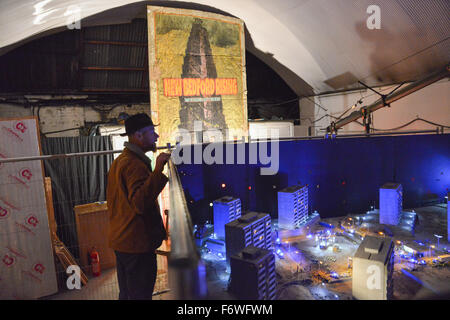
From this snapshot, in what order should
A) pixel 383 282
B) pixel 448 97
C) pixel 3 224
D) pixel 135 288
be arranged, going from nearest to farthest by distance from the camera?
pixel 135 288
pixel 383 282
pixel 3 224
pixel 448 97

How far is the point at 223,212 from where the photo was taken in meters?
3.96

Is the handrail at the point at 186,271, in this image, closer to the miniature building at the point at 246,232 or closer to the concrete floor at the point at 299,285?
the concrete floor at the point at 299,285

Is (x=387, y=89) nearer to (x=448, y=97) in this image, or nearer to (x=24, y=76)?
(x=448, y=97)

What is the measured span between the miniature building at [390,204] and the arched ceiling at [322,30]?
12.6 feet

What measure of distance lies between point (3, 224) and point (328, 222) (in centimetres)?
444

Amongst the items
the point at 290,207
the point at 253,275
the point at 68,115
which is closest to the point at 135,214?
the point at 253,275

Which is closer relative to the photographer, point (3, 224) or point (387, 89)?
point (3, 224)

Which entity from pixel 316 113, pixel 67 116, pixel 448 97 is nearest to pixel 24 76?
pixel 67 116

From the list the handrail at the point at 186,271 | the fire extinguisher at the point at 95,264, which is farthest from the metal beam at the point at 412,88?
the handrail at the point at 186,271

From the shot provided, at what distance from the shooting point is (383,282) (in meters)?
2.62

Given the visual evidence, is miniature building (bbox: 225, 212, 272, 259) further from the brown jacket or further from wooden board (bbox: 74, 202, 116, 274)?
wooden board (bbox: 74, 202, 116, 274)

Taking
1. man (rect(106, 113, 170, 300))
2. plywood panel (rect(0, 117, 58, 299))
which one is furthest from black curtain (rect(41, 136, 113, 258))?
man (rect(106, 113, 170, 300))

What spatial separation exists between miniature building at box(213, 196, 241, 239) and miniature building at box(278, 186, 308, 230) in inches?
28.8

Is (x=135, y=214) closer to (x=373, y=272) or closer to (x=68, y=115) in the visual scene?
(x=373, y=272)
